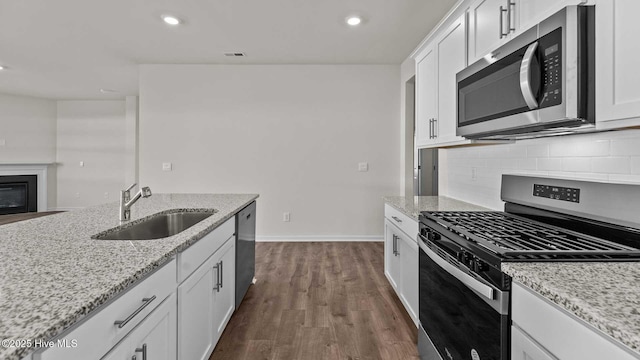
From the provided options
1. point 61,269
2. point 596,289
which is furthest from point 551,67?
point 61,269

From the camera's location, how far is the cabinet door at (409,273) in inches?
79.0

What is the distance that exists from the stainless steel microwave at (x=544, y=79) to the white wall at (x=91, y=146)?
25.4 ft

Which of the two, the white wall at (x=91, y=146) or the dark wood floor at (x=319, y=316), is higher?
the white wall at (x=91, y=146)

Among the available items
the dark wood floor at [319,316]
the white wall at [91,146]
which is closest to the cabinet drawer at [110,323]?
the dark wood floor at [319,316]

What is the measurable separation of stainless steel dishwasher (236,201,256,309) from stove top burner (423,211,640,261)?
4.42 ft

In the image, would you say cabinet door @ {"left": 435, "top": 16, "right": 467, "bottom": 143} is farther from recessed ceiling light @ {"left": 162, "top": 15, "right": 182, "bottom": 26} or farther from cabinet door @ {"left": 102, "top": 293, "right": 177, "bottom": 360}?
recessed ceiling light @ {"left": 162, "top": 15, "right": 182, "bottom": 26}

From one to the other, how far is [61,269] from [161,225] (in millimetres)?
1204

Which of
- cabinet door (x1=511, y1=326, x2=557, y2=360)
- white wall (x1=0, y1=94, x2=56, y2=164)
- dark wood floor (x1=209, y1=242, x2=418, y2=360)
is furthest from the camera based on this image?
white wall (x1=0, y1=94, x2=56, y2=164)

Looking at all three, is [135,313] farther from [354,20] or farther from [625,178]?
[354,20]

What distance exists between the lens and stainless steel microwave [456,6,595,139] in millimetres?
1131

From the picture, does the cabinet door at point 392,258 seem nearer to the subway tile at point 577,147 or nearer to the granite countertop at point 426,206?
the granite countertop at point 426,206

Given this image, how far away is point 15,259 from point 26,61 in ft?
17.0

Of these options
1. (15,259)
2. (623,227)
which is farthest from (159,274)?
(623,227)

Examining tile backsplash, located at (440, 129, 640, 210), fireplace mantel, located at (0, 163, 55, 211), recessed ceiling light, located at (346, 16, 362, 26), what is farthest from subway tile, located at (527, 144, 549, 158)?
fireplace mantel, located at (0, 163, 55, 211)
